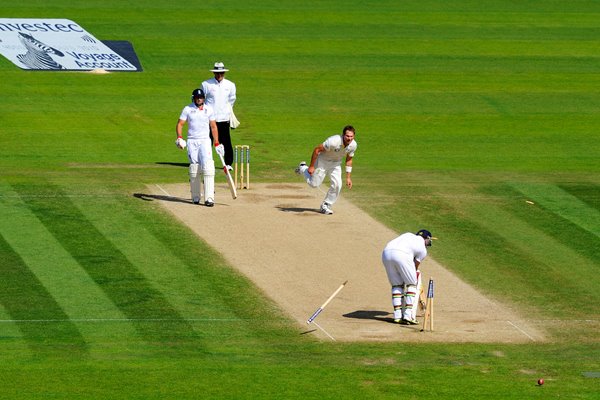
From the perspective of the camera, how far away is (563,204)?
3145 cm

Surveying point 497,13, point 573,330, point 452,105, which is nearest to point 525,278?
point 573,330

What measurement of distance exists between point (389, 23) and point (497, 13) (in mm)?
4497

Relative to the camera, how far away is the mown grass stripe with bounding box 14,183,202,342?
2295 cm

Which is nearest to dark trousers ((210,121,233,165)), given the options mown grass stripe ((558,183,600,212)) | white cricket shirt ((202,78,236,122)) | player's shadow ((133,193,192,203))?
white cricket shirt ((202,78,236,122))

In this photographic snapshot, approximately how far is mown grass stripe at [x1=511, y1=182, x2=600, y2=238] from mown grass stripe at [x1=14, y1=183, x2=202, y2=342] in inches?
368

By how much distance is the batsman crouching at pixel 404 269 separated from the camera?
22.7 meters

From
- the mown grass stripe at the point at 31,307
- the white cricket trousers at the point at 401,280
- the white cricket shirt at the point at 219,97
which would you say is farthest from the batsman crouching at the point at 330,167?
the white cricket trousers at the point at 401,280

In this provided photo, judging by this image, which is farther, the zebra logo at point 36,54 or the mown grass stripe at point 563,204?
the zebra logo at point 36,54

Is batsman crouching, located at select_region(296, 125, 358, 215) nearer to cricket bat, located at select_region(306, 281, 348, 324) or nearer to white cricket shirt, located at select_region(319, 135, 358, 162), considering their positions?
white cricket shirt, located at select_region(319, 135, 358, 162)

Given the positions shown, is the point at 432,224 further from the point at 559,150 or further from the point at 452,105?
the point at 452,105

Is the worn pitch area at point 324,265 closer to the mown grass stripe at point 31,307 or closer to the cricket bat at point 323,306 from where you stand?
the cricket bat at point 323,306

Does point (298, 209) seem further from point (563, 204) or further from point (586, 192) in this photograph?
point (586, 192)

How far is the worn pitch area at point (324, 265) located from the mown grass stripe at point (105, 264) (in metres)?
1.79

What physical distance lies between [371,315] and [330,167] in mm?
6400
